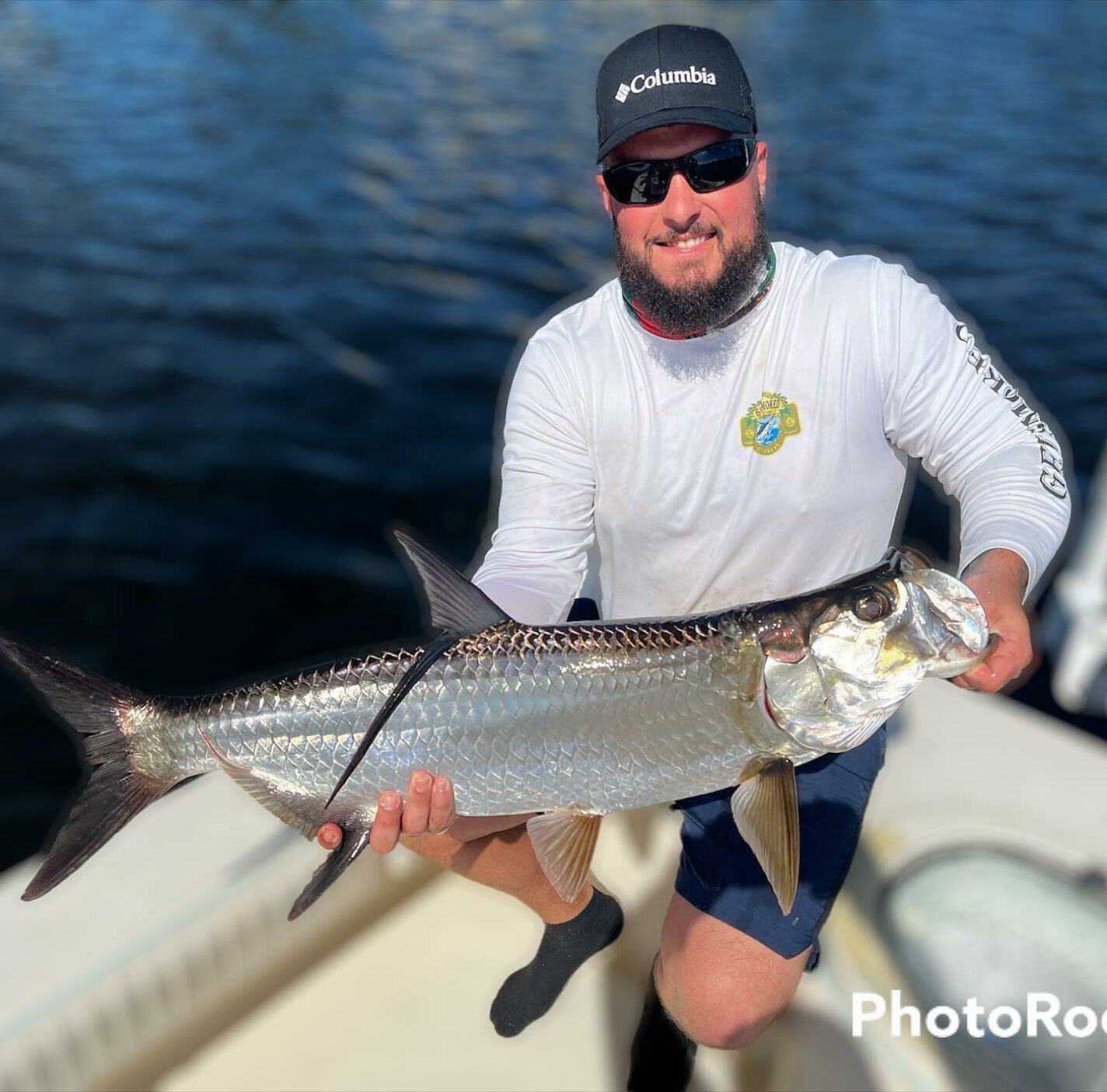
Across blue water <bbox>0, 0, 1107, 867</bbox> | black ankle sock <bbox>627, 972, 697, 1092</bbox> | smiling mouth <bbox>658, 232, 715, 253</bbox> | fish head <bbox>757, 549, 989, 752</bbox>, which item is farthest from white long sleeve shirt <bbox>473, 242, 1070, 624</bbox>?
blue water <bbox>0, 0, 1107, 867</bbox>

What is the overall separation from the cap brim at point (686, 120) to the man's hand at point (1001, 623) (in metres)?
1.56

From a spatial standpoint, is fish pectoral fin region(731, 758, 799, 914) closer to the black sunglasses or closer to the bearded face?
the bearded face

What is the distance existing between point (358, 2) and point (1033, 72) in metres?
18.3

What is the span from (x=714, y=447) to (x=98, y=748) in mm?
2035

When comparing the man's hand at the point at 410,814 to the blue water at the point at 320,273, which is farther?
the blue water at the point at 320,273

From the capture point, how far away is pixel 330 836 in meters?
2.97

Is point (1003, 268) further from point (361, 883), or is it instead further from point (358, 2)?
point (358, 2)

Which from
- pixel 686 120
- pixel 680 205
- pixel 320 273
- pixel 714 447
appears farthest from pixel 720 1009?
pixel 320 273

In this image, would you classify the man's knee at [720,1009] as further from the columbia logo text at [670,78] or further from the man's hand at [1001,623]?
the columbia logo text at [670,78]

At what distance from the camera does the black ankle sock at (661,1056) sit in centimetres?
358

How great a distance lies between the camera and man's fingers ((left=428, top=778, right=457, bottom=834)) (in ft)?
9.57

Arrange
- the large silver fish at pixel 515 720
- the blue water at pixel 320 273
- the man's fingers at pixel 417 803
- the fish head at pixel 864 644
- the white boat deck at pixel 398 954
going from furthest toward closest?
the blue water at pixel 320 273 < the white boat deck at pixel 398 954 < the man's fingers at pixel 417 803 < the large silver fish at pixel 515 720 < the fish head at pixel 864 644

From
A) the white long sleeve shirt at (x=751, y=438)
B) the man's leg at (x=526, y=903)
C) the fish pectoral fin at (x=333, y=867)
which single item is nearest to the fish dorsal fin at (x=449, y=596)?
the white long sleeve shirt at (x=751, y=438)

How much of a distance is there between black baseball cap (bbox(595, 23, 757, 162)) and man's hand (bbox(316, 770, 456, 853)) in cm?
206
